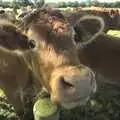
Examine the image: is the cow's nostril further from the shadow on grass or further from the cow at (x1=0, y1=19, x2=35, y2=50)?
the shadow on grass

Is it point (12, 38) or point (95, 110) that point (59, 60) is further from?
point (95, 110)

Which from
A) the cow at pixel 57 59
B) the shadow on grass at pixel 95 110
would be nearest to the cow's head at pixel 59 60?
the cow at pixel 57 59

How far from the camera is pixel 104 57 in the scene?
7.73 metres

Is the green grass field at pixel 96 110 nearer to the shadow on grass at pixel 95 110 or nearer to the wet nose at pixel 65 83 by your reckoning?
the shadow on grass at pixel 95 110

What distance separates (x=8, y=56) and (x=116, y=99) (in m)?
2.08

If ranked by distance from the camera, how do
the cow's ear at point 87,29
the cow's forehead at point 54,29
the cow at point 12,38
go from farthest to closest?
the cow's ear at point 87,29, the cow at point 12,38, the cow's forehead at point 54,29

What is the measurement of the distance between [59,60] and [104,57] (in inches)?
116

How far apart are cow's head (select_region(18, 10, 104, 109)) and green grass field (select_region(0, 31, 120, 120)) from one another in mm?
1558

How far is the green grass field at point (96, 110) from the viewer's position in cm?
684

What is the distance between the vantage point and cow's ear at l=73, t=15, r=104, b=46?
558cm

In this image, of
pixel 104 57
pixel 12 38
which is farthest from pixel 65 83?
pixel 104 57

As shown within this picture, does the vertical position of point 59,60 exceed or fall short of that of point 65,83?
it exceeds it

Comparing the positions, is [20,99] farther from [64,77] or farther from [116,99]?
[64,77]

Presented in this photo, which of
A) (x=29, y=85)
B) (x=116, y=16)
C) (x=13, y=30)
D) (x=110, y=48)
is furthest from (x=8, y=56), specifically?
(x=116, y=16)
